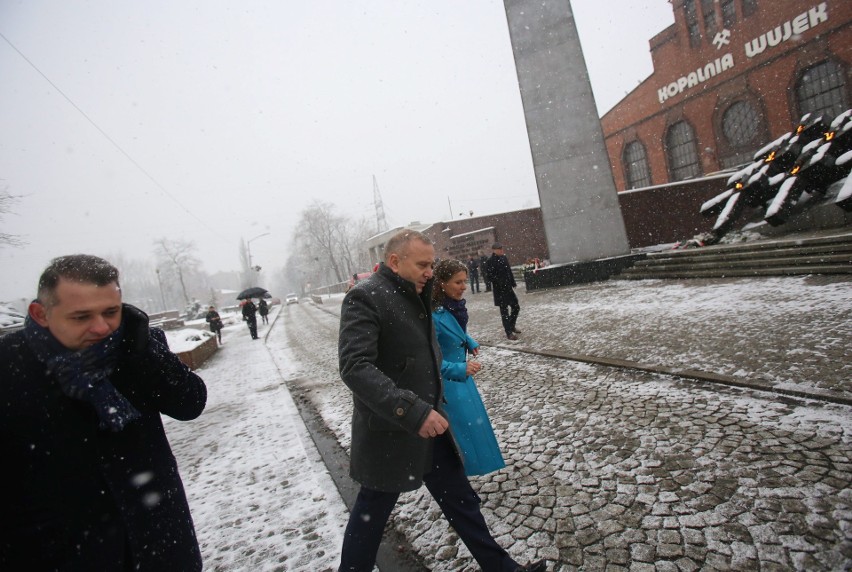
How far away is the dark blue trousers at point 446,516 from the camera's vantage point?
1.85m

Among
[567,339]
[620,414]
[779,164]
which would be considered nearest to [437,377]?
[620,414]

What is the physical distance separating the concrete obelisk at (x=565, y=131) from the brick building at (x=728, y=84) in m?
16.4

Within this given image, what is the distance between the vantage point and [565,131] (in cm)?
1432

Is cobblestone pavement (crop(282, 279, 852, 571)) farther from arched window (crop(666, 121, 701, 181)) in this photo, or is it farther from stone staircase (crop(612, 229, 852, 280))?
arched window (crop(666, 121, 701, 181))

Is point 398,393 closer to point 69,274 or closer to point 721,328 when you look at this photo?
point 69,274

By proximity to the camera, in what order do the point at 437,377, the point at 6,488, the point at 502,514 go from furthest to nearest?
the point at 502,514
the point at 437,377
the point at 6,488

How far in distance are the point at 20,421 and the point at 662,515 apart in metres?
2.96

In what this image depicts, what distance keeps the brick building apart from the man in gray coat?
2920 centimetres

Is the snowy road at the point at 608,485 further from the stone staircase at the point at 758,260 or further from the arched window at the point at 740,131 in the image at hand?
the arched window at the point at 740,131

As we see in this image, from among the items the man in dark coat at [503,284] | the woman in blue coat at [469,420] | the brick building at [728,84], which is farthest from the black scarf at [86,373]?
the brick building at [728,84]

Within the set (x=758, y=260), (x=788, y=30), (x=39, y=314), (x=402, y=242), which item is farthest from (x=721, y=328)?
(x=788, y=30)

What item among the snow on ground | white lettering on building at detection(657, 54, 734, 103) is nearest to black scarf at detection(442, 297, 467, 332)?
the snow on ground

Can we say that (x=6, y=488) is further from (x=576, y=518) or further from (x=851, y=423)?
(x=851, y=423)

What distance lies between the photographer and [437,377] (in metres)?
1.96
